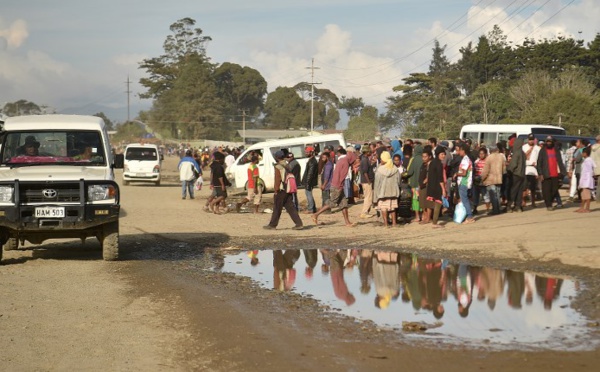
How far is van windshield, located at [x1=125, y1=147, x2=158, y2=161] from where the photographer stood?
38781 mm

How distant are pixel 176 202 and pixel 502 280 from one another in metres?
17.9

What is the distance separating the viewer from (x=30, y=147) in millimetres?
13883

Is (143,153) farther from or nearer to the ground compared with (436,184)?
farther from the ground

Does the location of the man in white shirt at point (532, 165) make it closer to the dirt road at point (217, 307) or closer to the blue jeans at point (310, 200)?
the dirt road at point (217, 307)

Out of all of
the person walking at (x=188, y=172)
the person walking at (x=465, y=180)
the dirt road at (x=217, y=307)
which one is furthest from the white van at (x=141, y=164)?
the person walking at (x=465, y=180)

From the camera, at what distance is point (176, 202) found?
1118 inches

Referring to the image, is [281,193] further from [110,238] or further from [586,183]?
[586,183]

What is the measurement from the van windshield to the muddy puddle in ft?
79.1

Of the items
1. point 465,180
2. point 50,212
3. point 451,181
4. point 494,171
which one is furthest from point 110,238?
point 494,171

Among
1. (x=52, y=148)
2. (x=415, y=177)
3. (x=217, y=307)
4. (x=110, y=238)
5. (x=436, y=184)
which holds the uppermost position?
(x=52, y=148)

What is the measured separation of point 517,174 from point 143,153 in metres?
22.9

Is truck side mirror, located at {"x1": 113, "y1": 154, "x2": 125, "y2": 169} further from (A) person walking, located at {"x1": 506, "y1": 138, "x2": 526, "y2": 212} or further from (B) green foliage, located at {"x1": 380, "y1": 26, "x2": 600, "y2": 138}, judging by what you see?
(B) green foliage, located at {"x1": 380, "y1": 26, "x2": 600, "y2": 138}

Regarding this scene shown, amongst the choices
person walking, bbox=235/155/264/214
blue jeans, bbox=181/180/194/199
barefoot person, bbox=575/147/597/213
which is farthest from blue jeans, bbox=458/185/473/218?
blue jeans, bbox=181/180/194/199

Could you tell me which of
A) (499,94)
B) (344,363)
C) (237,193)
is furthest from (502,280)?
(499,94)
